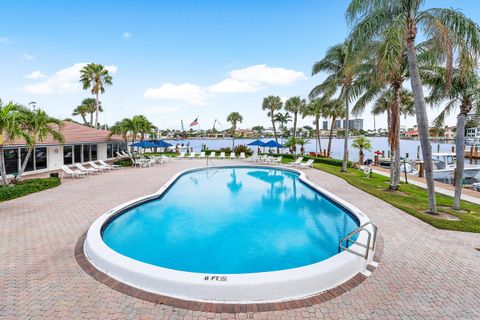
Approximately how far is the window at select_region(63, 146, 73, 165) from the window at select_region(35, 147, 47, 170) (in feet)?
5.88

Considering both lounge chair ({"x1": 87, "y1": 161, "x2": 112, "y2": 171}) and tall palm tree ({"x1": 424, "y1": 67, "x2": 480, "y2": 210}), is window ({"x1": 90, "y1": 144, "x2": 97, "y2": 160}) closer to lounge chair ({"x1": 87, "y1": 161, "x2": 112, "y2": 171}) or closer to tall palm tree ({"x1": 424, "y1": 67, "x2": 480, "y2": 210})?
lounge chair ({"x1": 87, "y1": 161, "x2": 112, "y2": 171})

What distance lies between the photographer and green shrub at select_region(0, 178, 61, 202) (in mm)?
10680

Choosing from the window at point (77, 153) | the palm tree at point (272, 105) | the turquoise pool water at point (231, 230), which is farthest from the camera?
the palm tree at point (272, 105)

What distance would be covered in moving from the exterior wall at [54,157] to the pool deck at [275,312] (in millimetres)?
11704

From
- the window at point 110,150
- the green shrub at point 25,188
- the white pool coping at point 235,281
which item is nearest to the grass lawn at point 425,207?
the white pool coping at point 235,281

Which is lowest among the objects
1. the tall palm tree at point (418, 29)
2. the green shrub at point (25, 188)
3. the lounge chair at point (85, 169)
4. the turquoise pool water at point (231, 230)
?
the turquoise pool water at point (231, 230)

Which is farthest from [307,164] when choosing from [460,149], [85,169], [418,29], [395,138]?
[85,169]

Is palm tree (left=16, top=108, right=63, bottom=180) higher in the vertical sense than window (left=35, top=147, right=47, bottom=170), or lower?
higher

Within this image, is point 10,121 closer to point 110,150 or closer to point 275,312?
point 275,312

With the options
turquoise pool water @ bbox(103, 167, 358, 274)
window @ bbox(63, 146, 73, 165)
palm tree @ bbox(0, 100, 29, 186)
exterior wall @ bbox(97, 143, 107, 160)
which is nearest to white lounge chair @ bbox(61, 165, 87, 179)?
window @ bbox(63, 146, 73, 165)

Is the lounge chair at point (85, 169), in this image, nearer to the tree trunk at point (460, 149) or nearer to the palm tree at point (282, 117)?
the tree trunk at point (460, 149)

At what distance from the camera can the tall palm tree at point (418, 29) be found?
7939mm

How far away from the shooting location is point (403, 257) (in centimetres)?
574

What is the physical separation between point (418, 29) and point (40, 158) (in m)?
23.4
